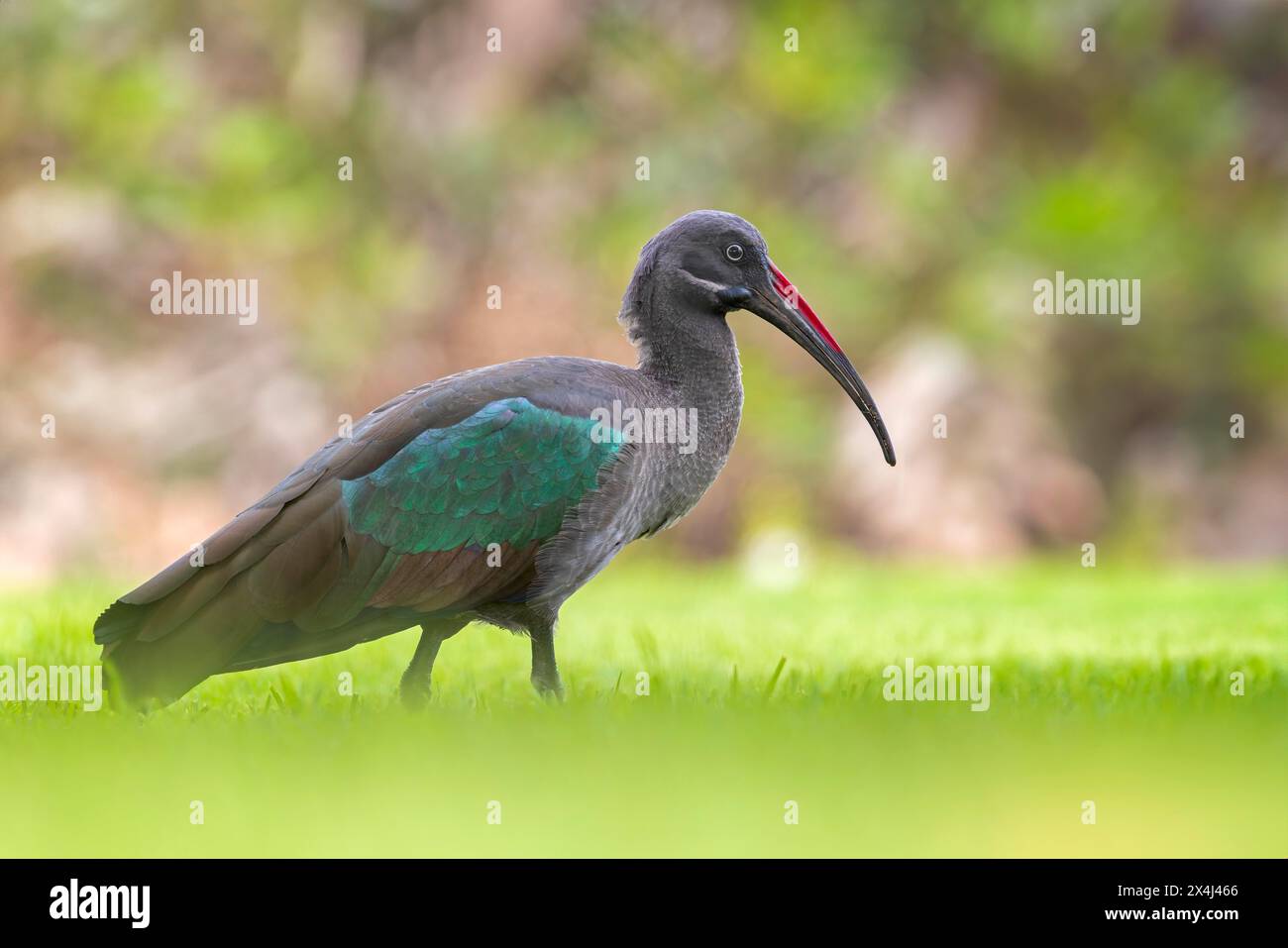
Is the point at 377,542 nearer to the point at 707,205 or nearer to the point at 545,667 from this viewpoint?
the point at 545,667

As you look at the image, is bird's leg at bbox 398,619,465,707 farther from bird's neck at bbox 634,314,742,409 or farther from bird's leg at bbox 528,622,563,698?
bird's neck at bbox 634,314,742,409

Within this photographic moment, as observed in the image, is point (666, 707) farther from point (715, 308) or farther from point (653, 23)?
point (653, 23)

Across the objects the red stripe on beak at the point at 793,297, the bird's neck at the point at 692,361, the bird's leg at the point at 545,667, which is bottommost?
the bird's leg at the point at 545,667

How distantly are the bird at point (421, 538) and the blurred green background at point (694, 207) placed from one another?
11460 millimetres

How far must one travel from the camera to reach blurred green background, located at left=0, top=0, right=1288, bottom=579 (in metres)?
17.3

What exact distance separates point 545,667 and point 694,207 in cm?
1249

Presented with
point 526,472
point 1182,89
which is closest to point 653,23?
point 1182,89

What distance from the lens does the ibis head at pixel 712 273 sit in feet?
20.3

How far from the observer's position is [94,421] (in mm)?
17609

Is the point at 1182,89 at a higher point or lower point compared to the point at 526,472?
higher

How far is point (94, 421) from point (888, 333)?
8769mm

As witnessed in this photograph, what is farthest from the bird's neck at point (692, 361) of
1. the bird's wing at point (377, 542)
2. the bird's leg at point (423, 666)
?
the bird's leg at point (423, 666)

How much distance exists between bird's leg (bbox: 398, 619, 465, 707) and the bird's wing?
0.60 feet

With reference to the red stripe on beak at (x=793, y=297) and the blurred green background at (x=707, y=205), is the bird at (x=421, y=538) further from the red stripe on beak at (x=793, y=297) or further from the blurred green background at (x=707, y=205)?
the blurred green background at (x=707, y=205)
